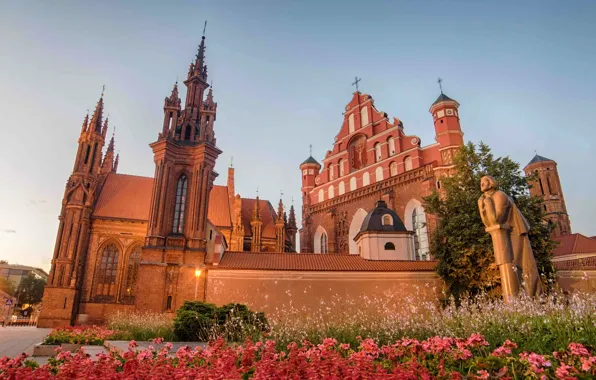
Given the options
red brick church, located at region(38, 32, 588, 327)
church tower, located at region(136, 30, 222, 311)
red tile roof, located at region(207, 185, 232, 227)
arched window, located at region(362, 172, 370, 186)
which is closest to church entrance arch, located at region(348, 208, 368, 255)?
red brick church, located at region(38, 32, 588, 327)

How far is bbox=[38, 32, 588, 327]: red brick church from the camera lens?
21.6m

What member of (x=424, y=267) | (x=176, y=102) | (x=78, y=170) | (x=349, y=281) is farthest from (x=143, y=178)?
(x=424, y=267)

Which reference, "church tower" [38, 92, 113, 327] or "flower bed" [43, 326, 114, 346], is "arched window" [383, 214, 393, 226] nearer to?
"flower bed" [43, 326, 114, 346]

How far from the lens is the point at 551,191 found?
5381cm

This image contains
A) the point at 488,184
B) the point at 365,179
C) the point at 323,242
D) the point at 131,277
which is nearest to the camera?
the point at 488,184

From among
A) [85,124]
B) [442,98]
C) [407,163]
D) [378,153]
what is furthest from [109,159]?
[442,98]

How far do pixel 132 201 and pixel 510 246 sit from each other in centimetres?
3085

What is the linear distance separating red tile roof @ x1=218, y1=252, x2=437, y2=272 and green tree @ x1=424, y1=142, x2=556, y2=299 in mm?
2674

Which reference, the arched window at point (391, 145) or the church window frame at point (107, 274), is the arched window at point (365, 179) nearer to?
the arched window at point (391, 145)

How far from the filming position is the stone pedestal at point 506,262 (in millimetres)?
9484

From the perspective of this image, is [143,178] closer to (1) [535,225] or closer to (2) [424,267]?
(2) [424,267]

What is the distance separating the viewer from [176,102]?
85.7ft

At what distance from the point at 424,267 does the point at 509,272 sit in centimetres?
1390

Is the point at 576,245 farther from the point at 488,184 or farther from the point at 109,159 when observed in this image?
the point at 109,159
